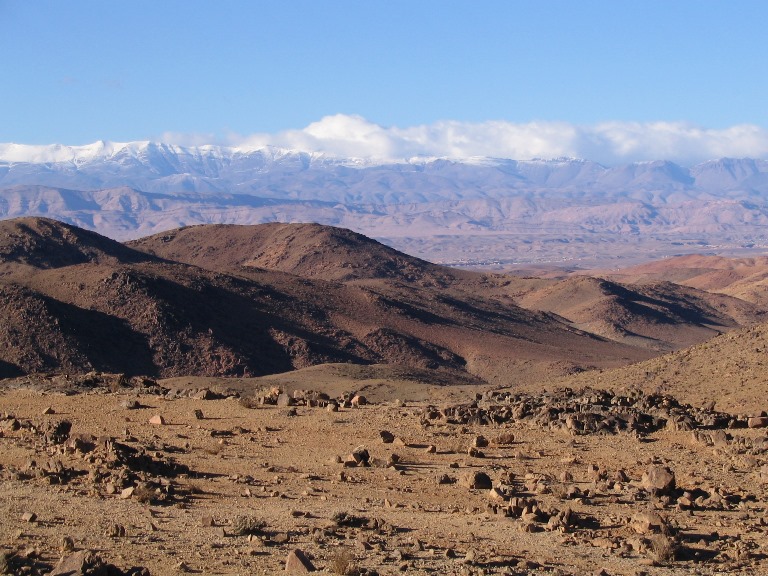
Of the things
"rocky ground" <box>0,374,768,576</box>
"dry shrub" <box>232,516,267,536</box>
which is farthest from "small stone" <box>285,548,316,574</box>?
"dry shrub" <box>232,516,267,536</box>

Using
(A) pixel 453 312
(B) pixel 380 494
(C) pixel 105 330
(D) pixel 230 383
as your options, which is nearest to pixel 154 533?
(B) pixel 380 494

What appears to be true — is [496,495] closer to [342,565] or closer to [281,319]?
[342,565]

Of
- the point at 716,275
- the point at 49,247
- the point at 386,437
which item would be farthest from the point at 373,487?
the point at 716,275

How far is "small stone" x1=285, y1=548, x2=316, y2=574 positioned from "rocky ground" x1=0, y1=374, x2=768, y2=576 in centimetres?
2

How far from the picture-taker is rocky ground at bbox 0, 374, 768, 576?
10695mm

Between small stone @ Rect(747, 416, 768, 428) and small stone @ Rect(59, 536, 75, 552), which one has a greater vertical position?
small stone @ Rect(59, 536, 75, 552)

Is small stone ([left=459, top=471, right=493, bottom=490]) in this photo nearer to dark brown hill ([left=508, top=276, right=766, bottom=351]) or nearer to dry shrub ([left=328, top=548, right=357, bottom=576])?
dry shrub ([left=328, top=548, right=357, bottom=576])

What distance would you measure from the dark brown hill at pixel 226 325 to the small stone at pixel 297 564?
37201 millimetres

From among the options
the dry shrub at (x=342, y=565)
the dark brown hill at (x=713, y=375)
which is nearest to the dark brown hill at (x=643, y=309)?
the dark brown hill at (x=713, y=375)

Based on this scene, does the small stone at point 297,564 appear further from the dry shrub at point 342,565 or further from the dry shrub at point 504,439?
the dry shrub at point 504,439

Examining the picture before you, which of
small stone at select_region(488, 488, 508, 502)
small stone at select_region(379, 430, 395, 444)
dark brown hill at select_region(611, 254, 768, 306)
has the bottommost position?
dark brown hill at select_region(611, 254, 768, 306)

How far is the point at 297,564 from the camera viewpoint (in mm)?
10062

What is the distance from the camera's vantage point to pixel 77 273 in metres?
57.8

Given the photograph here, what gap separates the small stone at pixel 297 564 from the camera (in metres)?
10.0
